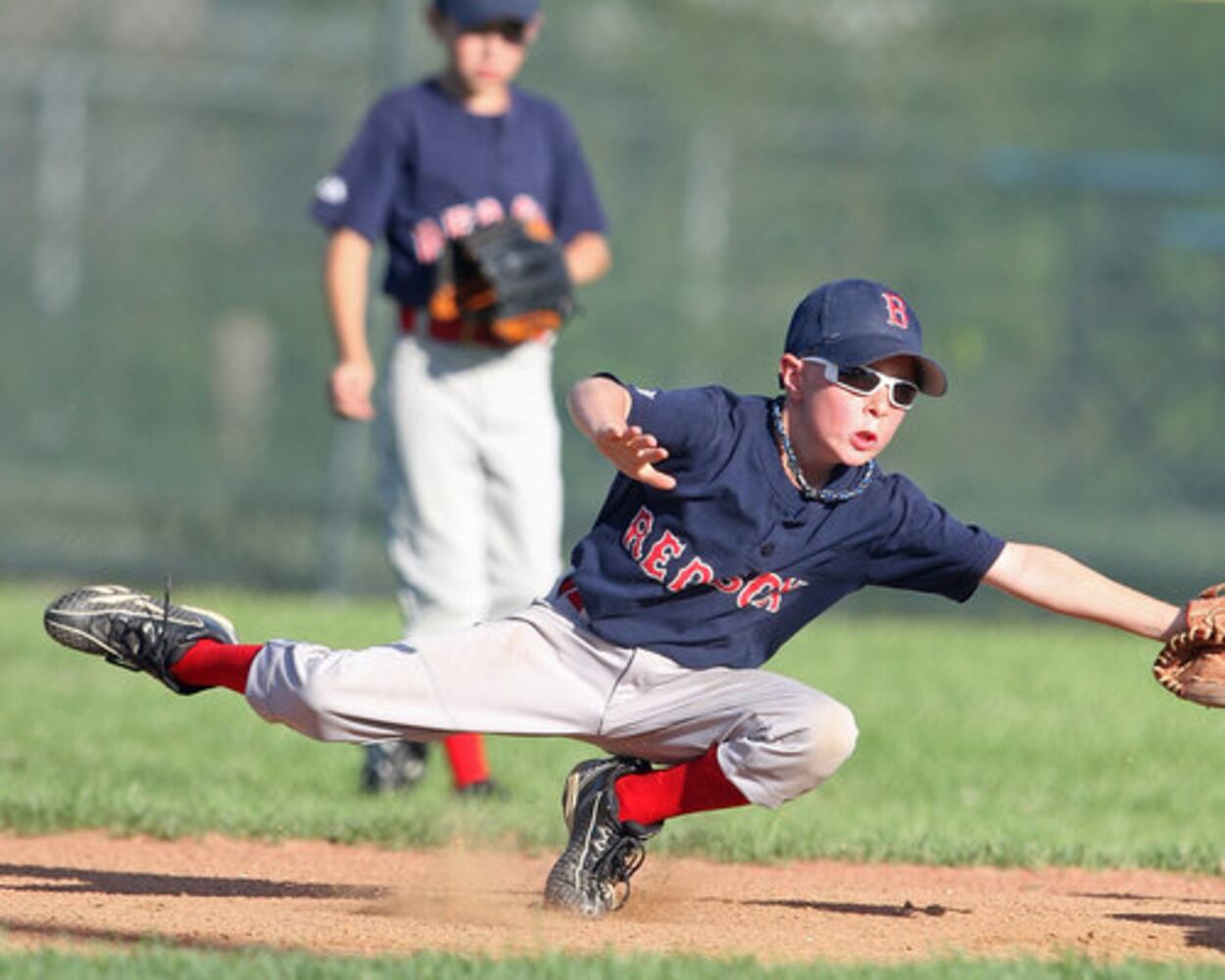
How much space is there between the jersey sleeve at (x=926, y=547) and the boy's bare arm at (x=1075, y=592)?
0.04 m

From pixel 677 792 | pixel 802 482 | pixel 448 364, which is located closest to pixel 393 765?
pixel 448 364

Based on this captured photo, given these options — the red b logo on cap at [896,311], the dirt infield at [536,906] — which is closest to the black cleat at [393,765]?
the dirt infield at [536,906]

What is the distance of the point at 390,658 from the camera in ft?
15.1

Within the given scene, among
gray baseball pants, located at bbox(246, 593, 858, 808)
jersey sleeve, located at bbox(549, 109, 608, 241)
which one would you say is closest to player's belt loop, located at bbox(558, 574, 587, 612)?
gray baseball pants, located at bbox(246, 593, 858, 808)

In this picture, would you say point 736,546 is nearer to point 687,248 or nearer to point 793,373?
point 793,373

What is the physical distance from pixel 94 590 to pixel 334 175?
77.5 inches

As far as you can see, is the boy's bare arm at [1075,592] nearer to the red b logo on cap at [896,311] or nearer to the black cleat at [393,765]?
the red b logo on cap at [896,311]

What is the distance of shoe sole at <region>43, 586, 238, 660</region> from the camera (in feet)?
15.8

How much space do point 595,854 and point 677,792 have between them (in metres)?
0.20

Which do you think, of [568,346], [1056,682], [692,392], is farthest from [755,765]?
[568,346]

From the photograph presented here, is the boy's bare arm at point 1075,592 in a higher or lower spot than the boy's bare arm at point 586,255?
lower

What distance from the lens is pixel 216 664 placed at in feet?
15.7

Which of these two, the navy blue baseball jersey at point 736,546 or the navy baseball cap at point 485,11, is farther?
the navy baseball cap at point 485,11

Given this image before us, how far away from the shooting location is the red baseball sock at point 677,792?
4.52 metres
